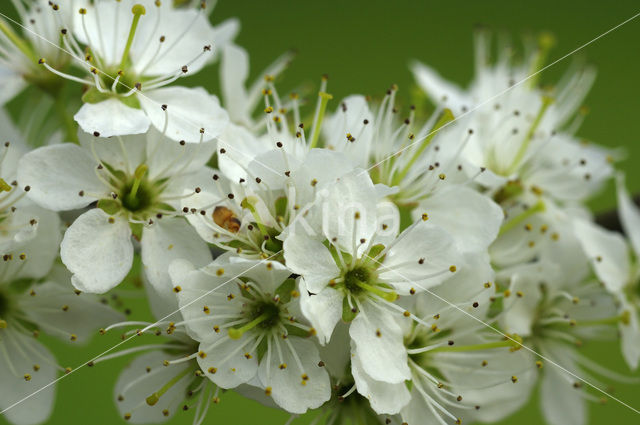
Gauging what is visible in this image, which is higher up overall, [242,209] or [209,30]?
[209,30]

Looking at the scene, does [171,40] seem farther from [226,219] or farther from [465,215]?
[465,215]

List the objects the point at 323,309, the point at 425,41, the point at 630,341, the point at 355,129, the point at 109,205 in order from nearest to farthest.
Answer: the point at 323,309 → the point at 109,205 → the point at 355,129 → the point at 630,341 → the point at 425,41

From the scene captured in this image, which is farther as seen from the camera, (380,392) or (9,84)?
(9,84)

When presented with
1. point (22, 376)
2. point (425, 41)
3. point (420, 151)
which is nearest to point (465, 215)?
point (420, 151)

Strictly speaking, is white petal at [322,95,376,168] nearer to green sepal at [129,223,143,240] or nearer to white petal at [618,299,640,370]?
green sepal at [129,223,143,240]

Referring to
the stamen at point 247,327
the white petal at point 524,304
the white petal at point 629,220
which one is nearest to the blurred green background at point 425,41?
the white petal at point 629,220

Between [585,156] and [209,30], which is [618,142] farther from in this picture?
[209,30]

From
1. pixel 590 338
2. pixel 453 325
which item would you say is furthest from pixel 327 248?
pixel 590 338
